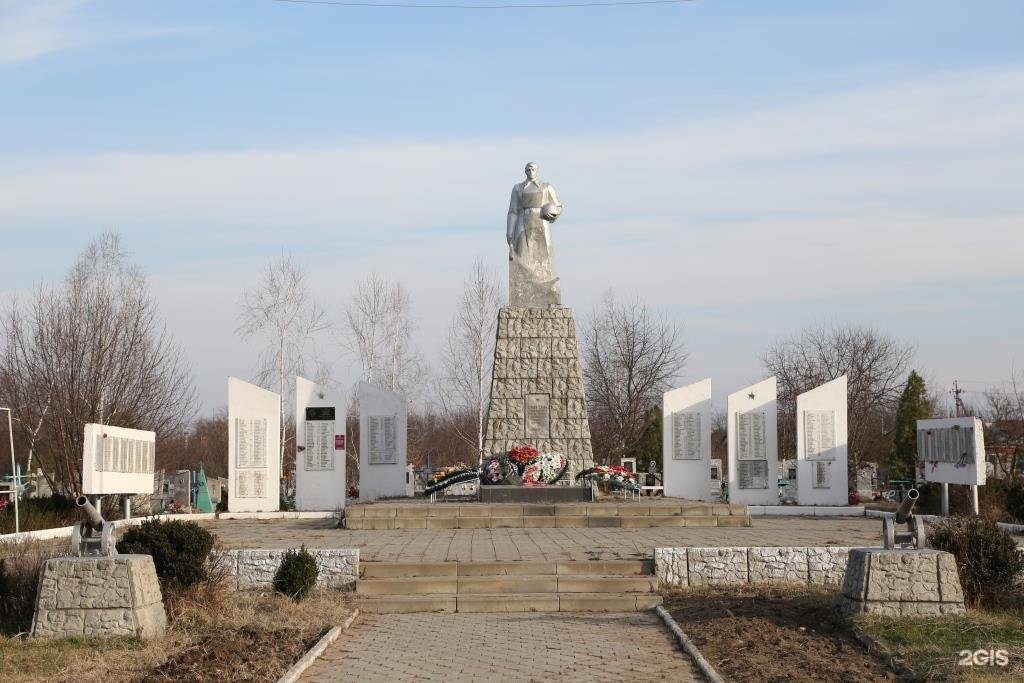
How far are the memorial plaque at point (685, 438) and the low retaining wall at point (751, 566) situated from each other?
37.5 ft

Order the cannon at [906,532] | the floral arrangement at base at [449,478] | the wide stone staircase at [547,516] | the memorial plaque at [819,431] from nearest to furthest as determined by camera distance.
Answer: the cannon at [906,532] → the wide stone staircase at [547,516] → the floral arrangement at base at [449,478] → the memorial plaque at [819,431]

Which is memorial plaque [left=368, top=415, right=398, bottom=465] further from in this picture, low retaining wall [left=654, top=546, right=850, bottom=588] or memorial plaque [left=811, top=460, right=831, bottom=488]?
low retaining wall [left=654, top=546, right=850, bottom=588]

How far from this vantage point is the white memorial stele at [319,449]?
2333 centimetres

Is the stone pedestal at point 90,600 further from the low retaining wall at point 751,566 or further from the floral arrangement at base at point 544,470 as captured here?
the floral arrangement at base at point 544,470

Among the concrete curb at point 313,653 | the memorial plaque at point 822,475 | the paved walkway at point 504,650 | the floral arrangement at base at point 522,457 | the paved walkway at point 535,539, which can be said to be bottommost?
the paved walkway at point 504,650

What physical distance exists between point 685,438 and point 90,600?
1594 cm

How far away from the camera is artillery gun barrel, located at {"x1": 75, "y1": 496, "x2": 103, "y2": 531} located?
903 cm

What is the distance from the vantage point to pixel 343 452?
23.5m

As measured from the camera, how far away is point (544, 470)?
21484 millimetres

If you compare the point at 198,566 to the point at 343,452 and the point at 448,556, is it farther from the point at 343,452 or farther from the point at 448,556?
the point at 343,452

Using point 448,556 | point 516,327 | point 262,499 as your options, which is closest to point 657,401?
point 516,327

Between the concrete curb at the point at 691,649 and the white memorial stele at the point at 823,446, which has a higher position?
the white memorial stele at the point at 823,446

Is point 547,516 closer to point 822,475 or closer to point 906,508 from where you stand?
point 822,475

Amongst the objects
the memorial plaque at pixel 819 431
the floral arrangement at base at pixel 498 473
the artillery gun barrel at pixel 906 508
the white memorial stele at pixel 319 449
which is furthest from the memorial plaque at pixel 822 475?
the artillery gun barrel at pixel 906 508
